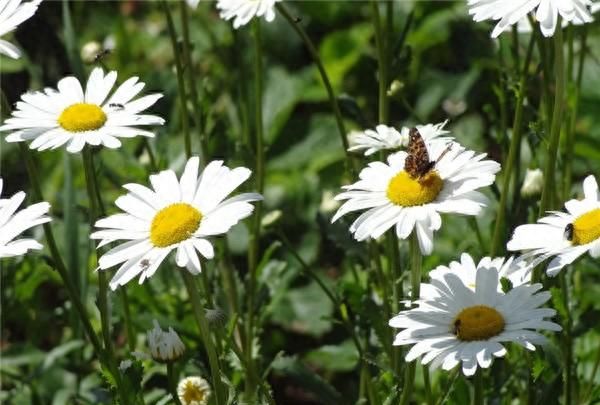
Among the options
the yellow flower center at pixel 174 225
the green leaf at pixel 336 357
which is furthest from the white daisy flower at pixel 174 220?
the green leaf at pixel 336 357

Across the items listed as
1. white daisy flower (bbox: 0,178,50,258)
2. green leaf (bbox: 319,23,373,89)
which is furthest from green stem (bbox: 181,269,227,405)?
green leaf (bbox: 319,23,373,89)

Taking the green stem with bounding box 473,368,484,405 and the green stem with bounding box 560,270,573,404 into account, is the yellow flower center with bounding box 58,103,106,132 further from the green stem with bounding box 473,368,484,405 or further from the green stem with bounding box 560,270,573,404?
the green stem with bounding box 560,270,573,404

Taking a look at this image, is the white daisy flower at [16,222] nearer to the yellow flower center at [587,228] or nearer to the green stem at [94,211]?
the green stem at [94,211]

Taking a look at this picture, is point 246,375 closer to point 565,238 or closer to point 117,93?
point 117,93

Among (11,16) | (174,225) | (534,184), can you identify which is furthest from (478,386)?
(11,16)

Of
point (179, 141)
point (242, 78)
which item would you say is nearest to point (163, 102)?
point (179, 141)

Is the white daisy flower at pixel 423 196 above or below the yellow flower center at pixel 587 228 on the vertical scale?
above
